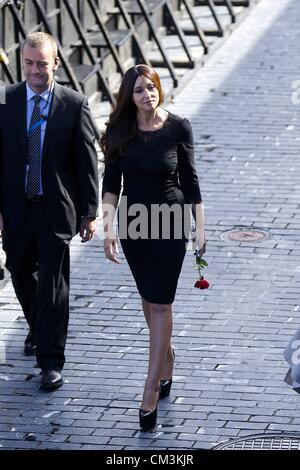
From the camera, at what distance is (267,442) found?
6.81 metres

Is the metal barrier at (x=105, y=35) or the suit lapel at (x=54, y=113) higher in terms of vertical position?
the suit lapel at (x=54, y=113)

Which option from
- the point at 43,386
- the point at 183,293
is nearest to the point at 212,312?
the point at 183,293

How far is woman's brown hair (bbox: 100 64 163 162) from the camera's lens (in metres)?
8.38

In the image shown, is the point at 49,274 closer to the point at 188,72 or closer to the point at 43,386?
the point at 43,386

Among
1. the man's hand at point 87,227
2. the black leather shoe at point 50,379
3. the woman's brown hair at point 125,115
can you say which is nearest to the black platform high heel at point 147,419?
the black leather shoe at point 50,379

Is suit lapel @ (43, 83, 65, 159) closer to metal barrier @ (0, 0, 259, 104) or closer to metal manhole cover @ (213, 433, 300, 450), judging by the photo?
metal manhole cover @ (213, 433, 300, 450)

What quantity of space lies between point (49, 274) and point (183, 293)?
201cm

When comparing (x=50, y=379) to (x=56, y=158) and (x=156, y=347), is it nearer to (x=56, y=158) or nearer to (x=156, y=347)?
(x=156, y=347)

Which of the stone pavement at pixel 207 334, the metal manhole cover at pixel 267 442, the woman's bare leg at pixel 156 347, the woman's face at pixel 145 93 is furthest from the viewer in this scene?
the stone pavement at pixel 207 334

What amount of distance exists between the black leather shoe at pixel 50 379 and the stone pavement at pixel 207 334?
5 cm

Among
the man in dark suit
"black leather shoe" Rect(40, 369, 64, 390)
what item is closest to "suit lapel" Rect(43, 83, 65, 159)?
the man in dark suit

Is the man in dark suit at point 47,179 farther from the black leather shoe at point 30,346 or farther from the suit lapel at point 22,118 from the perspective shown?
the black leather shoe at point 30,346

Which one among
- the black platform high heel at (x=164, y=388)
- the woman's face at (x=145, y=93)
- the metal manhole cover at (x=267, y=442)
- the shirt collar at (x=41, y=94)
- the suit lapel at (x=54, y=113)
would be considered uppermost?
the woman's face at (x=145, y=93)

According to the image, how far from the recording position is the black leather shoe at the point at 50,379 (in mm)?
9164
